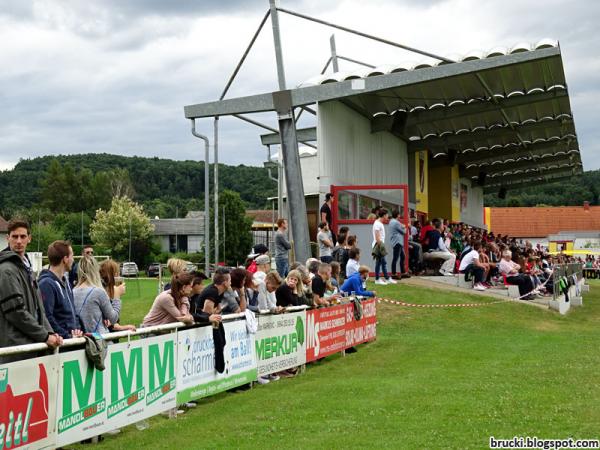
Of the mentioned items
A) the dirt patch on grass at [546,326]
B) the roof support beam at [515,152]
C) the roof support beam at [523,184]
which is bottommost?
the dirt patch on grass at [546,326]

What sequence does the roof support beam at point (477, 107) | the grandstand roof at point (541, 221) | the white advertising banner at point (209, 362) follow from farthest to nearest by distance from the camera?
1. the grandstand roof at point (541, 221)
2. the roof support beam at point (477, 107)
3. the white advertising banner at point (209, 362)

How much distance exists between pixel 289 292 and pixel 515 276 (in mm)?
14109

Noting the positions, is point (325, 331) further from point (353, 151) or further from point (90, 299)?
point (353, 151)

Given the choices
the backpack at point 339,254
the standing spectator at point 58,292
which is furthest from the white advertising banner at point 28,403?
the backpack at point 339,254

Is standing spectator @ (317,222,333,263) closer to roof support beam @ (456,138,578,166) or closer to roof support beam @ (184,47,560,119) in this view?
roof support beam @ (184,47,560,119)

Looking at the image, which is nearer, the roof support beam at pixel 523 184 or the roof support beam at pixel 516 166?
the roof support beam at pixel 516 166

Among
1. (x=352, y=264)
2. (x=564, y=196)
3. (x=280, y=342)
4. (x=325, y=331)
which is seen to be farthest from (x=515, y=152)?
(x=564, y=196)

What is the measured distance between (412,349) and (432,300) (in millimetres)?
7253

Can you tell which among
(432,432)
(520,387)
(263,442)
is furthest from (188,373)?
(520,387)

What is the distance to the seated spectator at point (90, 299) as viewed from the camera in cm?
982

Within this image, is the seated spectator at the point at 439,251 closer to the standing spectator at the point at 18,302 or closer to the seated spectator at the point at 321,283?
the seated spectator at the point at 321,283

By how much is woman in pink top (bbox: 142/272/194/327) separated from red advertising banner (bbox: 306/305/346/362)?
14.5 ft

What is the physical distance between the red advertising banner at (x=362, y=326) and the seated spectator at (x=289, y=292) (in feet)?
8.28

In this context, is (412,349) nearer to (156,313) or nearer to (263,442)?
(156,313)
